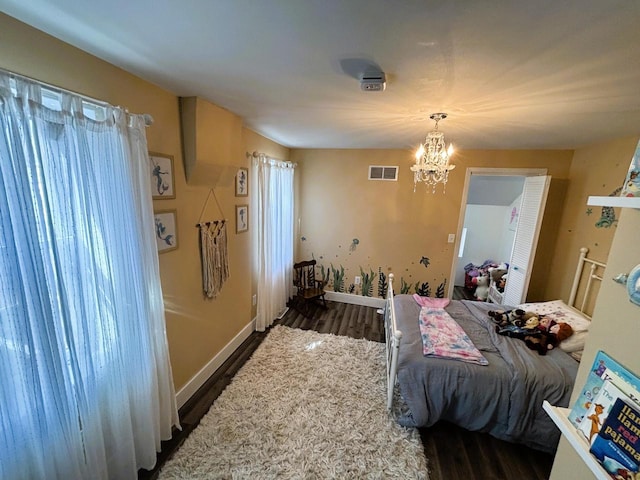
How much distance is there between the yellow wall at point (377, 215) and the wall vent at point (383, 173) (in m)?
0.06

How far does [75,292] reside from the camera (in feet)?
3.93

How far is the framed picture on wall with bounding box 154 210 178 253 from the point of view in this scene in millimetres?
1760

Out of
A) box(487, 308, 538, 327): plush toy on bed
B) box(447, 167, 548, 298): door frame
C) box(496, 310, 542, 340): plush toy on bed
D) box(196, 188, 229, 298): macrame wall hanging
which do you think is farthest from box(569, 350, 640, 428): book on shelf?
box(447, 167, 548, 298): door frame

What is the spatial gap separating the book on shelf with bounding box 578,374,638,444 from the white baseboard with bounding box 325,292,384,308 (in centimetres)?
342

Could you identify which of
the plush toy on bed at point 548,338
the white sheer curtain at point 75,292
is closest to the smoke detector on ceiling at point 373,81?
the white sheer curtain at point 75,292

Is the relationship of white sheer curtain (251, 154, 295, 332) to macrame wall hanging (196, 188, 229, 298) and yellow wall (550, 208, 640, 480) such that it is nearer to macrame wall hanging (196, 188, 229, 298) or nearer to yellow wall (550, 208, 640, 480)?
macrame wall hanging (196, 188, 229, 298)

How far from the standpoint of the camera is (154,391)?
1.61 metres

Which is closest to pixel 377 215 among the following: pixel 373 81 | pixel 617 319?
pixel 373 81

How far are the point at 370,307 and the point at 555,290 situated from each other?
238 centimetres

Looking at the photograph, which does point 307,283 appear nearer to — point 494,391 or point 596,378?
point 494,391

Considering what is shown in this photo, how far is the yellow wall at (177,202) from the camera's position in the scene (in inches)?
43.7

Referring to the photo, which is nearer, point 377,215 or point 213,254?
point 213,254

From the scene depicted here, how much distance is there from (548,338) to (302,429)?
7.07 feet

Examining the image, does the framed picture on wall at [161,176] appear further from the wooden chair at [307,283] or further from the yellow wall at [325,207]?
the wooden chair at [307,283]
